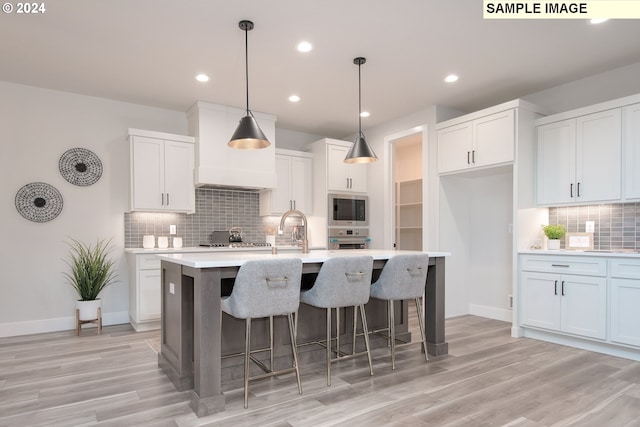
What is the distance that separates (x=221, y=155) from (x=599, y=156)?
4.15 metres

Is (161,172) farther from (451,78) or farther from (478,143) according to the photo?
(478,143)

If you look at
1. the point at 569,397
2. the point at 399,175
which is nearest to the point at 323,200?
the point at 399,175

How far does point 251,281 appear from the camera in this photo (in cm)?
243

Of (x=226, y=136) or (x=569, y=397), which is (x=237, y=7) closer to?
(x=226, y=136)

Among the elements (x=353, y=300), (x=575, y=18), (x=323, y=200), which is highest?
(x=575, y=18)

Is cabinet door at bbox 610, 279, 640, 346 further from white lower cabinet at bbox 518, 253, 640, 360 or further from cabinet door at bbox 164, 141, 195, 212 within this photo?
cabinet door at bbox 164, 141, 195, 212

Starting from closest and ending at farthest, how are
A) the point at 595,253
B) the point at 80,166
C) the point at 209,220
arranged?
the point at 595,253, the point at 80,166, the point at 209,220

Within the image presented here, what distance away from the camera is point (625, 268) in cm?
344

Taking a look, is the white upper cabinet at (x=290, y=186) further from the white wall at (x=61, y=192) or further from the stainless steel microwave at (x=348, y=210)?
the white wall at (x=61, y=192)

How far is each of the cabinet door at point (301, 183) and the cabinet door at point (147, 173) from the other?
1.85m

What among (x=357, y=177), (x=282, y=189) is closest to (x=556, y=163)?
(x=357, y=177)

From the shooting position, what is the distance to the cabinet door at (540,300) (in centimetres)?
390

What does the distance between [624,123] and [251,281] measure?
3.66m

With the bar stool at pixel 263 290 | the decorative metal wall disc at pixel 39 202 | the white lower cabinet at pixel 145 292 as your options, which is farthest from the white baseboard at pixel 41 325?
the bar stool at pixel 263 290
